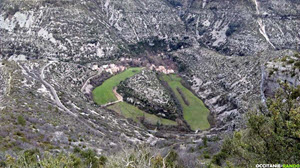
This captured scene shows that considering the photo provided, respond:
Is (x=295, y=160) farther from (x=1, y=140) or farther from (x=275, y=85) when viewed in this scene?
(x=275, y=85)

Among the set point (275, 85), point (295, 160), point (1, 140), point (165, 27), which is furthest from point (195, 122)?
point (165, 27)

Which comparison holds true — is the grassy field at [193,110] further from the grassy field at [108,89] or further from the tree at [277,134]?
the tree at [277,134]

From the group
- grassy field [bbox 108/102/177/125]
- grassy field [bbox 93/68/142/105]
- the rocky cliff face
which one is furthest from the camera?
grassy field [bbox 93/68/142/105]

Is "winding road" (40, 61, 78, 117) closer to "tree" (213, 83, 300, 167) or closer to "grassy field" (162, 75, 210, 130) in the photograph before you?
"grassy field" (162, 75, 210, 130)

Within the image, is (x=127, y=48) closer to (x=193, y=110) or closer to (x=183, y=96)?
(x=183, y=96)

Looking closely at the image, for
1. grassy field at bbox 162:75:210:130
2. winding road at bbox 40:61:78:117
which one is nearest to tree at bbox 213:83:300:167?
winding road at bbox 40:61:78:117

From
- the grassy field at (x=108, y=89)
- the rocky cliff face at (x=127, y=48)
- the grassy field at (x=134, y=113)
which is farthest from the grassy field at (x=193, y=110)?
the grassy field at (x=108, y=89)

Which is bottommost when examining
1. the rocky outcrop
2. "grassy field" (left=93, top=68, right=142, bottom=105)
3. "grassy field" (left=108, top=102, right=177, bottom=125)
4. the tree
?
"grassy field" (left=108, top=102, right=177, bottom=125)

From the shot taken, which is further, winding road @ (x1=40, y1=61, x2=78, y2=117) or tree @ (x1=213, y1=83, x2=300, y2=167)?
winding road @ (x1=40, y1=61, x2=78, y2=117)

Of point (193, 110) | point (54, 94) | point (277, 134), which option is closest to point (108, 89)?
point (54, 94)
